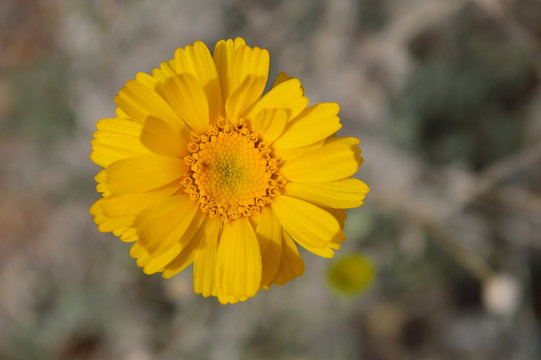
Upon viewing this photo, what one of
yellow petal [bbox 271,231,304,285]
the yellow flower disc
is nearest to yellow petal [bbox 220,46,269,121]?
yellow petal [bbox 271,231,304,285]

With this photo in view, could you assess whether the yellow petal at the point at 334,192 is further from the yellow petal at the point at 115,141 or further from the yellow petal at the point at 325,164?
the yellow petal at the point at 115,141

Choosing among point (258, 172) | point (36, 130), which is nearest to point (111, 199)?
point (258, 172)

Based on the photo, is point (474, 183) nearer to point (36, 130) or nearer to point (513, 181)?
point (513, 181)

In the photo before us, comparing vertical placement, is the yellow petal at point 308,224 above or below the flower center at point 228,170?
below

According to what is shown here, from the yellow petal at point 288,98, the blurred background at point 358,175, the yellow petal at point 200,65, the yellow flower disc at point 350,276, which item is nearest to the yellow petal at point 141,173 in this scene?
the yellow petal at point 200,65

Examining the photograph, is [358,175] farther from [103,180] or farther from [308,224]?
[103,180]

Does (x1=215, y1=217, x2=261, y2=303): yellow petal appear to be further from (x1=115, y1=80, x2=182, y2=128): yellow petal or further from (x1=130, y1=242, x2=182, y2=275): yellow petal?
(x1=115, y1=80, x2=182, y2=128): yellow petal
